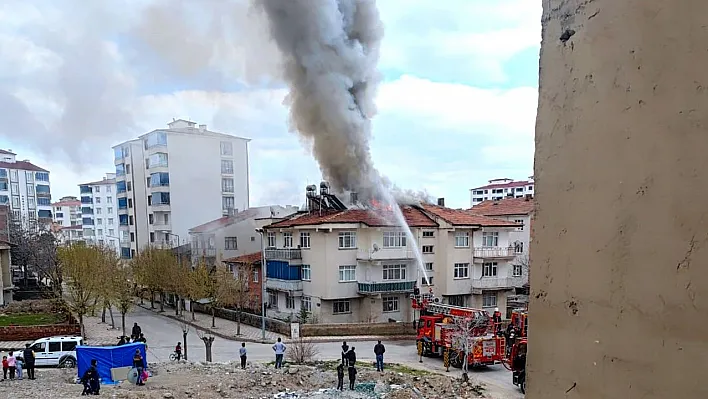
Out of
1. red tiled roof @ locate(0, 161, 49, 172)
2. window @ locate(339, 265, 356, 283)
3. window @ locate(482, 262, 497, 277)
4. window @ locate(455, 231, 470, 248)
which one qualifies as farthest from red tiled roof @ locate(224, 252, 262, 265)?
red tiled roof @ locate(0, 161, 49, 172)

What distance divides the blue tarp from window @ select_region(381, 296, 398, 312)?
13.6 meters

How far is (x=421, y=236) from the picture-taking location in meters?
26.3

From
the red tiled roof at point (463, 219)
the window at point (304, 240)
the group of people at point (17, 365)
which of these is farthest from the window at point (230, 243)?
the group of people at point (17, 365)

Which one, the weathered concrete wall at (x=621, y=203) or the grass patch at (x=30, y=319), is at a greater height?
the weathered concrete wall at (x=621, y=203)

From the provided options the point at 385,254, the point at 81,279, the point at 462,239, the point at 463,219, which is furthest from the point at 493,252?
the point at 81,279

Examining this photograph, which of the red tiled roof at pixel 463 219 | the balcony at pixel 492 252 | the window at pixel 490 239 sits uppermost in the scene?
the red tiled roof at pixel 463 219

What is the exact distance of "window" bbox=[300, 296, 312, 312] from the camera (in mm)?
25172

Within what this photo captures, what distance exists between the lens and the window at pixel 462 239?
2638 centimetres

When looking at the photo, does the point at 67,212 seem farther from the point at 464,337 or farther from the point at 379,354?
the point at 464,337

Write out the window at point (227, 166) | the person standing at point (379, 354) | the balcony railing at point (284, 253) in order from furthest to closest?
the window at point (227, 166)
the balcony railing at point (284, 253)
the person standing at point (379, 354)

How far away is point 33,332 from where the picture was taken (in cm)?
2078

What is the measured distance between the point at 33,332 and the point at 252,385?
12.5 meters

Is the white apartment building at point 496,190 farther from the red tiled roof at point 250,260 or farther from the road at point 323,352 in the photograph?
the road at point 323,352

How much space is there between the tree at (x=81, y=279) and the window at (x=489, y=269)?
18870mm
